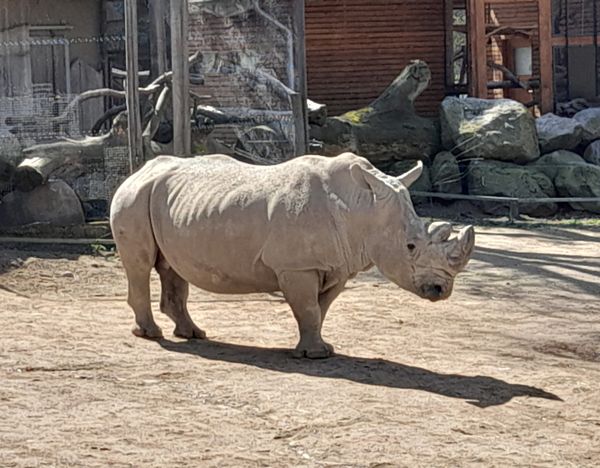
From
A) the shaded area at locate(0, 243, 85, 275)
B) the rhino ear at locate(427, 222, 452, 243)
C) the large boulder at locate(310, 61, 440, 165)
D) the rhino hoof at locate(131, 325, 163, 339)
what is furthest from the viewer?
the large boulder at locate(310, 61, 440, 165)

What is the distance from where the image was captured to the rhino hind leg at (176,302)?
902cm

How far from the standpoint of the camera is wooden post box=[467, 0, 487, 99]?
19.9 meters

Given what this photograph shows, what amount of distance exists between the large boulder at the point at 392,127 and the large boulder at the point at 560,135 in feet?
5.19

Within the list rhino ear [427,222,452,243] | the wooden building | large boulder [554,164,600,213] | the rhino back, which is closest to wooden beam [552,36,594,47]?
the wooden building

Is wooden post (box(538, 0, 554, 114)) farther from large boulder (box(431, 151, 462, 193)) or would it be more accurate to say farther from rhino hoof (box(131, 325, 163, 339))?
rhino hoof (box(131, 325, 163, 339))

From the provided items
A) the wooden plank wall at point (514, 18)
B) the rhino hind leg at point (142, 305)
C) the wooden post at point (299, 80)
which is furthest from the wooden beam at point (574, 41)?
the rhino hind leg at point (142, 305)

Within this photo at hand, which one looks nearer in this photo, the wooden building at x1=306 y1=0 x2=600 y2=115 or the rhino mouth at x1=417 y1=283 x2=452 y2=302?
the rhino mouth at x1=417 y1=283 x2=452 y2=302

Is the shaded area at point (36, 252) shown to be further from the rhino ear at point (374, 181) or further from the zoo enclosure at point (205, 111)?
the rhino ear at point (374, 181)

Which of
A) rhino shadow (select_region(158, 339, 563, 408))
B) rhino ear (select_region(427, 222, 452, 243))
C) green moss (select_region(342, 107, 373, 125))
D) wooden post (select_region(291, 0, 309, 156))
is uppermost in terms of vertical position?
wooden post (select_region(291, 0, 309, 156))

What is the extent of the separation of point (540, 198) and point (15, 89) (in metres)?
7.23

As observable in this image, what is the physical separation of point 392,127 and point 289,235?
34.4ft

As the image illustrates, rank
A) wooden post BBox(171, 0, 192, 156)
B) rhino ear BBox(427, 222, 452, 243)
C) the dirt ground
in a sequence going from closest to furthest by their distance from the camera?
the dirt ground < rhino ear BBox(427, 222, 452, 243) < wooden post BBox(171, 0, 192, 156)

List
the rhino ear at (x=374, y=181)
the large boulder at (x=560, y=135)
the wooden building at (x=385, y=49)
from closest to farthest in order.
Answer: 1. the rhino ear at (x=374, y=181)
2. the large boulder at (x=560, y=135)
3. the wooden building at (x=385, y=49)

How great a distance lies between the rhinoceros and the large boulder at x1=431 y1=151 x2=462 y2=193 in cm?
952
